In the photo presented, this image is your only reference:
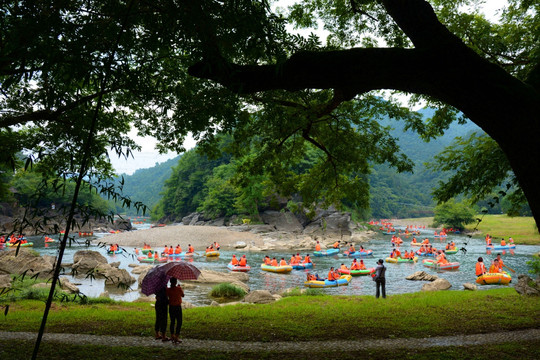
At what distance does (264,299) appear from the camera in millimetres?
14539

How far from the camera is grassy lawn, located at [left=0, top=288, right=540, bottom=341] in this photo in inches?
320

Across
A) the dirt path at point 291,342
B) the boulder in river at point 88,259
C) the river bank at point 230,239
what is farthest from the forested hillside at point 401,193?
the dirt path at point 291,342

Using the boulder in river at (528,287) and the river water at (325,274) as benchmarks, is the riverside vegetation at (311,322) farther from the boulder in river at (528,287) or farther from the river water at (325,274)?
the river water at (325,274)

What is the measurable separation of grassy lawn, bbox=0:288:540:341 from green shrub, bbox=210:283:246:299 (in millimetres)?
4801

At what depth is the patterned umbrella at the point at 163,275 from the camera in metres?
7.67

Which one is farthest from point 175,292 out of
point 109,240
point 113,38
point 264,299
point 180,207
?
point 180,207

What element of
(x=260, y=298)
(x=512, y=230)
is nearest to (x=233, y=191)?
(x=512, y=230)

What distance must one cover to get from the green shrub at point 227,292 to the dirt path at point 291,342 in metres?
9.05

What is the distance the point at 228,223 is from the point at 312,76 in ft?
194

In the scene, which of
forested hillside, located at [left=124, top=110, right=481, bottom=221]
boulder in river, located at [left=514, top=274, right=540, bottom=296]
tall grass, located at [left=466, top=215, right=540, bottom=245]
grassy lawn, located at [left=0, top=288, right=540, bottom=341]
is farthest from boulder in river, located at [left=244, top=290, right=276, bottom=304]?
tall grass, located at [left=466, top=215, right=540, bottom=245]

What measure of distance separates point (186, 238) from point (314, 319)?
126ft

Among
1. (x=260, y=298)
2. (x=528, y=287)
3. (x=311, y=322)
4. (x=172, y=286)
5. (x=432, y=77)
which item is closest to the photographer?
(x=432, y=77)

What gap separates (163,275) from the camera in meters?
7.86

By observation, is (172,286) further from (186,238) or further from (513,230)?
(513,230)
